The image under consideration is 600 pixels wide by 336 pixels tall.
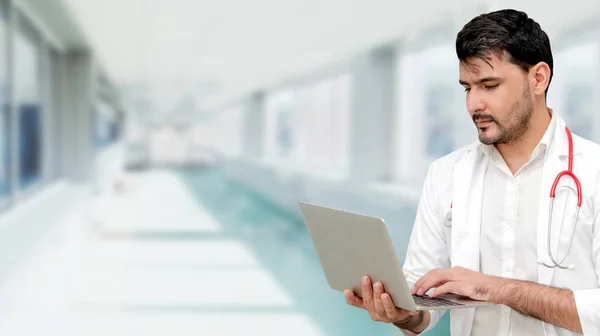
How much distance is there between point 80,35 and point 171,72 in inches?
181

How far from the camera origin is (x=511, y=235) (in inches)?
65.4

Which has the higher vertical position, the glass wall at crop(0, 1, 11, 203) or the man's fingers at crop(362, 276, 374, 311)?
the glass wall at crop(0, 1, 11, 203)

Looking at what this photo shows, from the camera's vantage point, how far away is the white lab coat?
1.56m

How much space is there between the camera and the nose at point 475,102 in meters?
1.62

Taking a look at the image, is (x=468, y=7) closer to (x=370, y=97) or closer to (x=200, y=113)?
(x=370, y=97)

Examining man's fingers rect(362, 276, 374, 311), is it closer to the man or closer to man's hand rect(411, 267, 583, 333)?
the man

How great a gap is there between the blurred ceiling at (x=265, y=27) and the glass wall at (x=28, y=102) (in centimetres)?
68

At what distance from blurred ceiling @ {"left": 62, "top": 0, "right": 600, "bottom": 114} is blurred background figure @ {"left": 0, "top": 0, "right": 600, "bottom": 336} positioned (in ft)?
0.11

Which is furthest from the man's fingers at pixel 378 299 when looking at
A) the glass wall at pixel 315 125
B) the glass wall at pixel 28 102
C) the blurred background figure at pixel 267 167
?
the glass wall at pixel 315 125

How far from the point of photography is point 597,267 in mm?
1514

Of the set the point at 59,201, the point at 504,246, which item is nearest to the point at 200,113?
the point at 59,201

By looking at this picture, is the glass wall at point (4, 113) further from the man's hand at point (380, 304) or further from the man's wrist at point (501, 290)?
the man's wrist at point (501, 290)

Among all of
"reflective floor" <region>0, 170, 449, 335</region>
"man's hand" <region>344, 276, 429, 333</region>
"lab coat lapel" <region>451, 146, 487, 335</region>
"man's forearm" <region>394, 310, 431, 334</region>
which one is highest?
"lab coat lapel" <region>451, 146, 487, 335</region>

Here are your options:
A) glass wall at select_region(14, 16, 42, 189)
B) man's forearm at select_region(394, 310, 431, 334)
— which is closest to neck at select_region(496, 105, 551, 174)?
man's forearm at select_region(394, 310, 431, 334)
